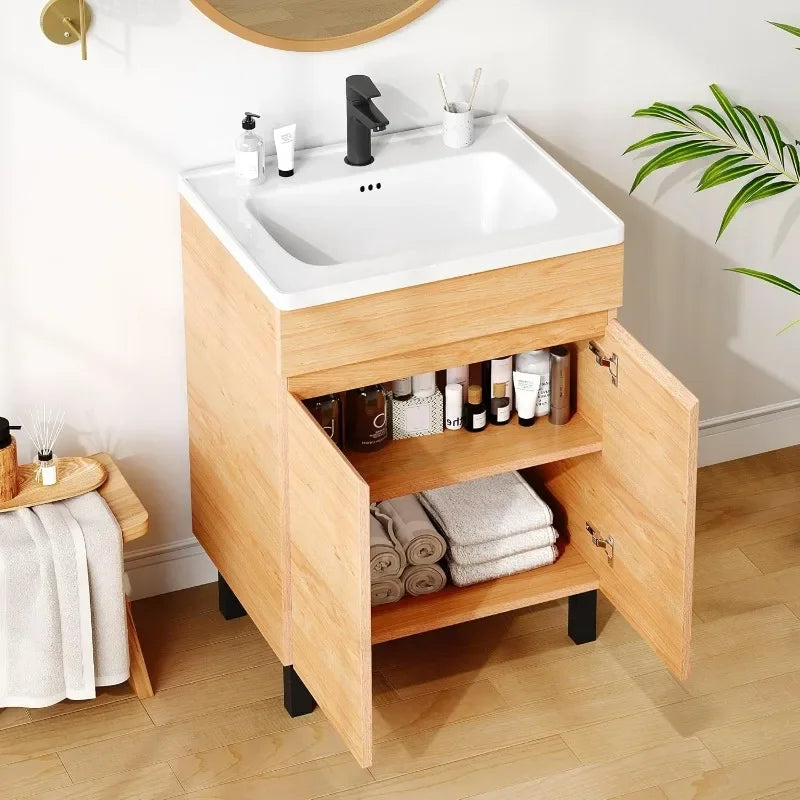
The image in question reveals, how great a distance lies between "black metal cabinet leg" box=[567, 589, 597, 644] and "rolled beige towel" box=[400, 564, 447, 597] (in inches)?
12.1

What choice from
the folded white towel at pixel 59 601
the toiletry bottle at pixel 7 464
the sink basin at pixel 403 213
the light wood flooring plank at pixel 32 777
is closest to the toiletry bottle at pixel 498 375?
the sink basin at pixel 403 213

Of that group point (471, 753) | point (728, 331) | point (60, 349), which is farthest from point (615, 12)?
point (471, 753)

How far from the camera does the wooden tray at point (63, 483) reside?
2.51 m

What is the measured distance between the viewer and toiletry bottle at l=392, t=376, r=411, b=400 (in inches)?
99.0

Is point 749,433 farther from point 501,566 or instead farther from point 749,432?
point 501,566

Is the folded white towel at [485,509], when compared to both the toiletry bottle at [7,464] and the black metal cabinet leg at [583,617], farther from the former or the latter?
the toiletry bottle at [7,464]

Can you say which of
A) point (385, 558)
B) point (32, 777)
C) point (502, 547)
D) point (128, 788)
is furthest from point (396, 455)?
point (32, 777)

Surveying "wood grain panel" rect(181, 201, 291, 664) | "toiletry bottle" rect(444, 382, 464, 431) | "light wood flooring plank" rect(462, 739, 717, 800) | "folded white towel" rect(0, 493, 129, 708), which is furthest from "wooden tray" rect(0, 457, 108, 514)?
"light wood flooring plank" rect(462, 739, 717, 800)

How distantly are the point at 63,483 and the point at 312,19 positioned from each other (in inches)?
37.1

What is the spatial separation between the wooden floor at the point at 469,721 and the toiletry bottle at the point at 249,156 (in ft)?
3.06

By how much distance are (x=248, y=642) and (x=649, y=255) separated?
117 centimetres

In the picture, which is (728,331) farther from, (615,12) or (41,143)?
(41,143)

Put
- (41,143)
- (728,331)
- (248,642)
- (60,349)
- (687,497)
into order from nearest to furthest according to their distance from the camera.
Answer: (687,497)
(41,143)
(60,349)
(248,642)
(728,331)

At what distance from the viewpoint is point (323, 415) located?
8.05ft
